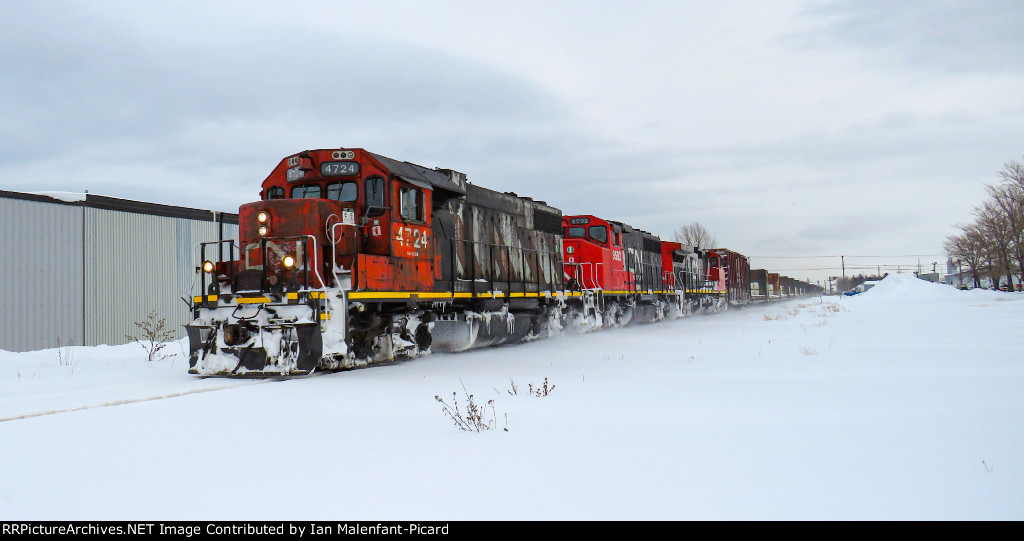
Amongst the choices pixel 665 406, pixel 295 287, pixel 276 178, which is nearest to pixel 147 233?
pixel 276 178

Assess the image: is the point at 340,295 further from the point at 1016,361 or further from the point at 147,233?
the point at 147,233

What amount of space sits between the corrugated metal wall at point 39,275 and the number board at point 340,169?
39.9 feet

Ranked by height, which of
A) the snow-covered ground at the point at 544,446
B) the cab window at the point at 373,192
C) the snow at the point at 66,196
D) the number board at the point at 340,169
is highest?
the snow at the point at 66,196

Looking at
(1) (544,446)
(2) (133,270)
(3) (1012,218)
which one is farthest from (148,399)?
(3) (1012,218)

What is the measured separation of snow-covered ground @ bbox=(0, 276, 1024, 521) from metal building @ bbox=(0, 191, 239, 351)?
10171 mm

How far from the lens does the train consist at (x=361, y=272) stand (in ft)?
31.4

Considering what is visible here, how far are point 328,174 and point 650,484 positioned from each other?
845 cm

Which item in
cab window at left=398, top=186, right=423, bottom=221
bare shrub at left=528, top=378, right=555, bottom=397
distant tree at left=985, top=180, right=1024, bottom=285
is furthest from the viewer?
distant tree at left=985, top=180, right=1024, bottom=285

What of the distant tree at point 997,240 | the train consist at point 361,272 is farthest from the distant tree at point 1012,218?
the train consist at point 361,272

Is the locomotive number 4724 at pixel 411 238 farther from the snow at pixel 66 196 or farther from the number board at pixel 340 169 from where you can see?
the snow at pixel 66 196

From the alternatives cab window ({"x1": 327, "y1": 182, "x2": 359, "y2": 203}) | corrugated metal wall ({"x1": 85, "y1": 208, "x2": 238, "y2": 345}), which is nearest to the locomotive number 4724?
cab window ({"x1": 327, "y1": 182, "x2": 359, "y2": 203})

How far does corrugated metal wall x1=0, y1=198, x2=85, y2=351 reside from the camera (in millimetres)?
17703

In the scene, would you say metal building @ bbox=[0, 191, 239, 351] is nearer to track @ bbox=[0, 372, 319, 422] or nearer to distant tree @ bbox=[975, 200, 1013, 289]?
track @ bbox=[0, 372, 319, 422]
